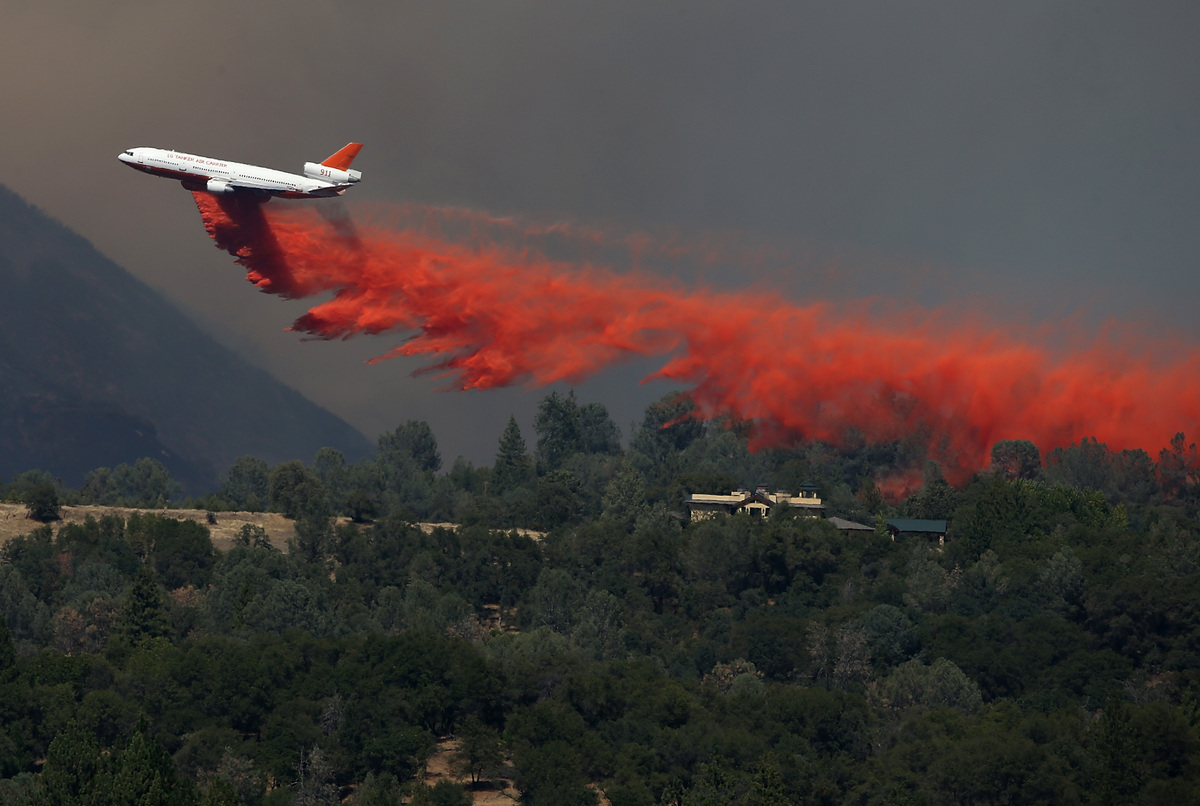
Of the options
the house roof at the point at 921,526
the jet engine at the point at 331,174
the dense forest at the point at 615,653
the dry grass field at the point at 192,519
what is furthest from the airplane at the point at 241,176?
the house roof at the point at 921,526

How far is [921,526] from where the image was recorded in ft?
534

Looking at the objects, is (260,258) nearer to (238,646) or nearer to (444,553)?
(238,646)

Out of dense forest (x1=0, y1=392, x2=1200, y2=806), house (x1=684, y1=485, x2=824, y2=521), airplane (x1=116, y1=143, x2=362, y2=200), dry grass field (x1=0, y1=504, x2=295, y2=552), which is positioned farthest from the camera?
house (x1=684, y1=485, x2=824, y2=521)

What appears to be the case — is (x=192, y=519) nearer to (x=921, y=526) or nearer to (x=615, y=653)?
(x=615, y=653)

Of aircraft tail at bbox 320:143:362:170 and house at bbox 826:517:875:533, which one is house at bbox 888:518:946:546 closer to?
house at bbox 826:517:875:533

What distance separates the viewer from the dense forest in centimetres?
8281

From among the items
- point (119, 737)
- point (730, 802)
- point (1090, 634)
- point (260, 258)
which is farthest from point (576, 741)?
point (1090, 634)

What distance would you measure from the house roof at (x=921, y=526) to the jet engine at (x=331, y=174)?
83.0m

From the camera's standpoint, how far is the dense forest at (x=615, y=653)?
8281cm

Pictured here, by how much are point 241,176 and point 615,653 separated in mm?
44447

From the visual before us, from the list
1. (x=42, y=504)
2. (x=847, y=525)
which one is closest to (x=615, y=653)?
(x=847, y=525)

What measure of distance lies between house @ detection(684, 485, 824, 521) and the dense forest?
8.08 feet

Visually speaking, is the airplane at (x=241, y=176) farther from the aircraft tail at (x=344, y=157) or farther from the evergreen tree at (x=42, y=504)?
the evergreen tree at (x=42, y=504)

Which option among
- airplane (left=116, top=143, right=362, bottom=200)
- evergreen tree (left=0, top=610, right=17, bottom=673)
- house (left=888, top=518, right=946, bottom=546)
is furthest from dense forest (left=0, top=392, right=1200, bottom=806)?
airplane (left=116, top=143, right=362, bottom=200)
